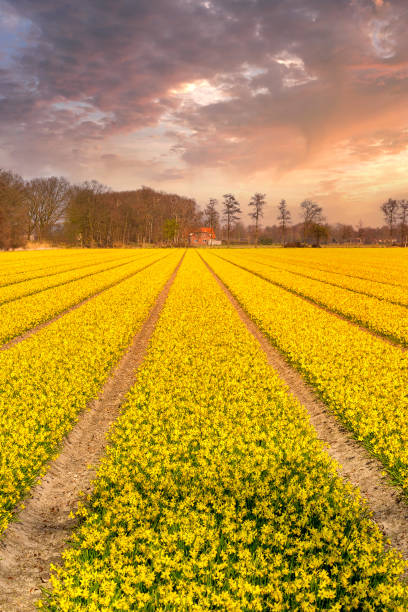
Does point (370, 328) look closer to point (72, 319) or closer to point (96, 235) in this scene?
point (72, 319)

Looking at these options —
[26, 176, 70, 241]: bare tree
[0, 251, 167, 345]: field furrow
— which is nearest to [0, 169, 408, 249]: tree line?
[26, 176, 70, 241]: bare tree

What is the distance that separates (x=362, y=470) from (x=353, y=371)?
13.9 feet

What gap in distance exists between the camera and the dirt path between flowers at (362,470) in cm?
520

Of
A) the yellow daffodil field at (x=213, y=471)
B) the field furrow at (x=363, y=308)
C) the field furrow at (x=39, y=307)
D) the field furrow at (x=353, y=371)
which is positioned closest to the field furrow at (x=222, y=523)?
the yellow daffodil field at (x=213, y=471)

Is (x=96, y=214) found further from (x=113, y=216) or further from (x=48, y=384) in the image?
(x=48, y=384)

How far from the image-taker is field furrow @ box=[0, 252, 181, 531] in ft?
20.0

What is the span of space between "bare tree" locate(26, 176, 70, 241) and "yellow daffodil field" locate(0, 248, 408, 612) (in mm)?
114996

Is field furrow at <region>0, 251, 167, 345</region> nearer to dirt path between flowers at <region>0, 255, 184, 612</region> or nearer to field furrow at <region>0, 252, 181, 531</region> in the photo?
field furrow at <region>0, 252, 181, 531</region>

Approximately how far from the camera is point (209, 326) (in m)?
15.8

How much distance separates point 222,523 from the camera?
4641 mm

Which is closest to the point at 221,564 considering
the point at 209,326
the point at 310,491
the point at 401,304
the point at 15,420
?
the point at 310,491

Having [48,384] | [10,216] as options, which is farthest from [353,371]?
[10,216]

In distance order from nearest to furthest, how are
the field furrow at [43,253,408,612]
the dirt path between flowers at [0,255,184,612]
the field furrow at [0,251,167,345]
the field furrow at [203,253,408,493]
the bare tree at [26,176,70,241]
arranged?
the field furrow at [43,253,408,612], the dirt path between flowers at [0,255,184,612], the field furrow at [203,253,408,493], the field furrow at [0,251,167,345], the bare tree at [26,176,70,241]

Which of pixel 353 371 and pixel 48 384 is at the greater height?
pixel 48 384
